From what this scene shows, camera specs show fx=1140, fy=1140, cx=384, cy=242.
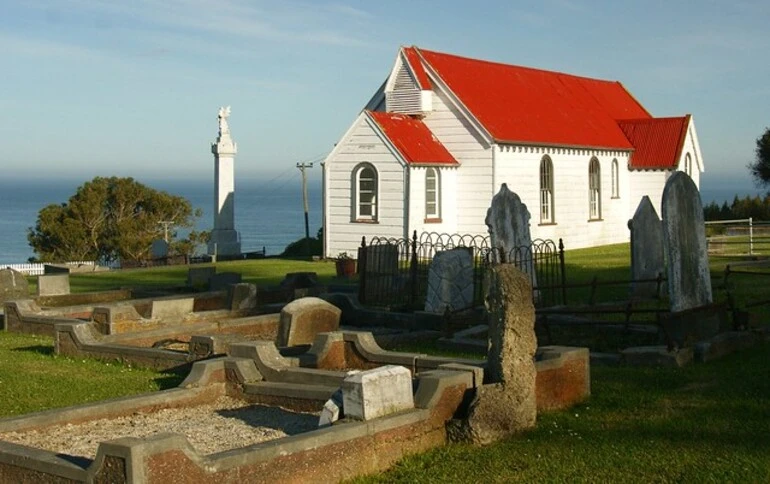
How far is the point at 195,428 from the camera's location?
10.9 meters

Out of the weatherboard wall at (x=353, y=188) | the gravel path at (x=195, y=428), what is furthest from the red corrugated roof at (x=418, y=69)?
the gravel path at (x=195, y=428)

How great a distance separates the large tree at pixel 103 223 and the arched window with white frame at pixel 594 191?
2227cm

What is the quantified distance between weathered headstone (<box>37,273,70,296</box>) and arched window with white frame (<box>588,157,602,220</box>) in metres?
21.8

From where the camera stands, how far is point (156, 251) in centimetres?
3856

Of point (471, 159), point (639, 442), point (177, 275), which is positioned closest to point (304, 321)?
point (639, 442)

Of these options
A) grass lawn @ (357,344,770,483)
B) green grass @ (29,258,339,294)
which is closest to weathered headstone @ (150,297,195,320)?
green grass @ (29,258,339,294)

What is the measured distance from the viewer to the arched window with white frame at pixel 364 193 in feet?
111

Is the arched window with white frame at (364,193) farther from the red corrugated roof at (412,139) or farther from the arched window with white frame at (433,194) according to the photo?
the arched window with white frame at (433,194)

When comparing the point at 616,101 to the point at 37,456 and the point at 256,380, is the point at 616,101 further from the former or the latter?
the point at 37,456

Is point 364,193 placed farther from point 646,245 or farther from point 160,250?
point 646,245

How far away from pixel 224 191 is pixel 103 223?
16.1m

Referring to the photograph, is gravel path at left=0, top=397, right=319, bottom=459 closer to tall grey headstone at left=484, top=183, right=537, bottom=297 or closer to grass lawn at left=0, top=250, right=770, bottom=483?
grass lawn at left=0, top=250, right=770, bottom=483

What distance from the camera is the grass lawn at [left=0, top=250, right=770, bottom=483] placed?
9188 mm

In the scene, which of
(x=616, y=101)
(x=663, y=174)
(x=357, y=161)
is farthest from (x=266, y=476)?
(x=616, y=101)
